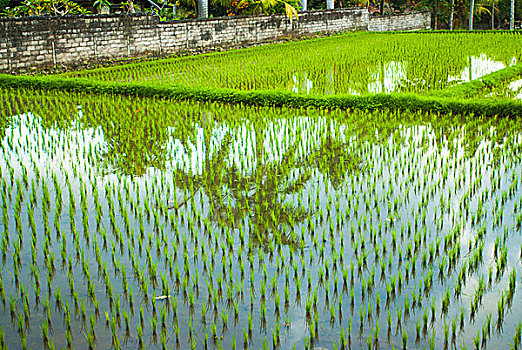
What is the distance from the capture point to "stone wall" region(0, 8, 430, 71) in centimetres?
1158

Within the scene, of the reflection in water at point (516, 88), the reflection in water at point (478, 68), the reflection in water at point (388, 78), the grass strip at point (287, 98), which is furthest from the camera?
the reflection in water at point (478, 68)

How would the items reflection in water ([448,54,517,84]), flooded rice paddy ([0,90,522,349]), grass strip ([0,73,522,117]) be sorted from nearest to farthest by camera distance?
flooded rice paddy ([0,90,522,349])
grass strip ([0,73,522,117])
reflection in water ([448,54,517,84])

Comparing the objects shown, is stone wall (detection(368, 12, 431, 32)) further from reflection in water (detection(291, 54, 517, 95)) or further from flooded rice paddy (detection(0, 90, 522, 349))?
flooded rice paddy (detection(0, 90, 522, 349))

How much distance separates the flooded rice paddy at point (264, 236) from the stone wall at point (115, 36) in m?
5.29

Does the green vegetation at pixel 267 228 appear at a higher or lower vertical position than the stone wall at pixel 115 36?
lower

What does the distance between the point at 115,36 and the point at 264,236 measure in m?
10.2

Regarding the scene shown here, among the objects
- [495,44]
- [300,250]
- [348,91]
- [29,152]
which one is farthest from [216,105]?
[495,44]

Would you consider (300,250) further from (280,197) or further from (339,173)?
(339,173)

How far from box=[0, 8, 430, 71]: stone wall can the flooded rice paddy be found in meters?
Answer: 5.29

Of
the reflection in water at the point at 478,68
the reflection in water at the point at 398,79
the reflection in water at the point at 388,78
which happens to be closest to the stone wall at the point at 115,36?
the reflection in water at the point at 398,79

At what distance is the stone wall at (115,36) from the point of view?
11.6m

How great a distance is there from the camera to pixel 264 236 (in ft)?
12.8

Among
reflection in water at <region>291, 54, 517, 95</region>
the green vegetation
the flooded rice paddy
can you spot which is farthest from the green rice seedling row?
the flooded rice paddy

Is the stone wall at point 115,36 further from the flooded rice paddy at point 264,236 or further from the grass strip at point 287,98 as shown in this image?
the flooded rice paddy at point 264,236
